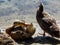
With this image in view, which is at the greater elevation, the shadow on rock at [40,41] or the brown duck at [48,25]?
the brown duck at [48,25]

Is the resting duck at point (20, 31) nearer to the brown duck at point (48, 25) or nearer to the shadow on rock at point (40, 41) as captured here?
the shadow on rock at point (40, 41)

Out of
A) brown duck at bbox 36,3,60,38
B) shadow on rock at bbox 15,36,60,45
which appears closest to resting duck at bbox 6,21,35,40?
shadow on rock at bbox 15,36,60,45

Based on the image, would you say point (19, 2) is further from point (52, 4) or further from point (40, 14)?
point (40, 14)

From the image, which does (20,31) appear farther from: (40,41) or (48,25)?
(48,25)

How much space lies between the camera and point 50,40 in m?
6.03

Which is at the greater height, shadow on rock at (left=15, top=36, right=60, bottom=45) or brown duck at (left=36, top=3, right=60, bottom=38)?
brown duck at (left=36, top=3, right=60, bottom=38)

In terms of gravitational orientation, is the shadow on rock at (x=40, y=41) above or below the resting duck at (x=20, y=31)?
below

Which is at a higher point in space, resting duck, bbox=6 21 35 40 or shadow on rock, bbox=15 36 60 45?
resting duck, bbox=6 21 35 40

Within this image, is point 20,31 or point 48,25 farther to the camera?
point 48,25

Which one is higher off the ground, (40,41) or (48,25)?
(48,25)

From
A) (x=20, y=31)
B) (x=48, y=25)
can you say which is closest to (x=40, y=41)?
(x=48, y=25)

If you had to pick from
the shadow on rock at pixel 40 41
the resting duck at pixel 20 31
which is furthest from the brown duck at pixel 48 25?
the resting duck at pixel 20 31

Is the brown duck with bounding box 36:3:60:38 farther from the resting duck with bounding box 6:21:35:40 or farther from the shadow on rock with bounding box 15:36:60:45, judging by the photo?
the resting duck with bounding box 6:21:35:40

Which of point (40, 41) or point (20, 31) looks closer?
point (20, 31)
